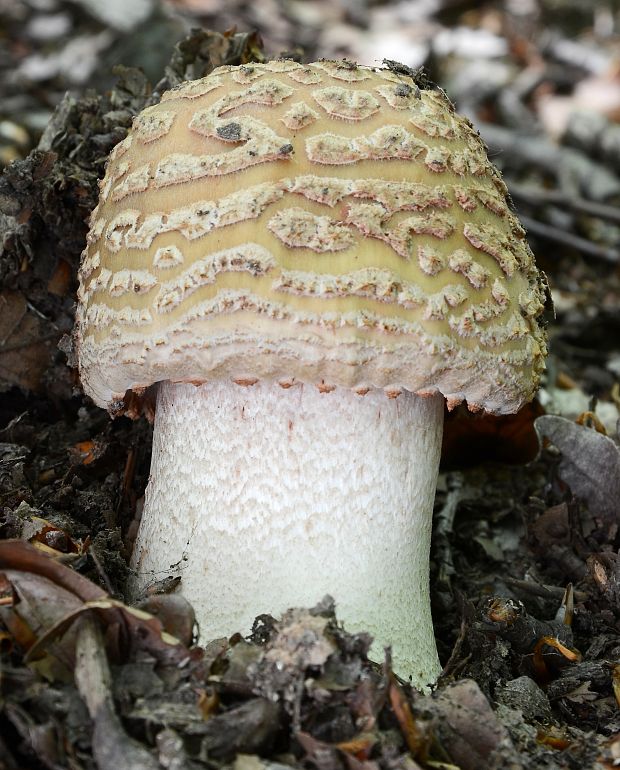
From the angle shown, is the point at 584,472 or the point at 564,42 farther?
the point at 564,42

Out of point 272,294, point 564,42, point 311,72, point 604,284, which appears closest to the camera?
point 272,294

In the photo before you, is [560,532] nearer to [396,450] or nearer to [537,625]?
[537,625]

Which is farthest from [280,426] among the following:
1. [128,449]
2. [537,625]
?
[537,625]

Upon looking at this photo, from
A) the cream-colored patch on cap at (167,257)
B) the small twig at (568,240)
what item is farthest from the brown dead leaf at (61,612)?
the small twig at (568,240)

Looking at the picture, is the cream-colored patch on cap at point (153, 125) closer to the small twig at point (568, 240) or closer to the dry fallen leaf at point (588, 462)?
the dry fallen leaf at point (588, 462)

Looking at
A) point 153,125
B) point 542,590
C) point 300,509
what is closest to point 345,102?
point 153,125

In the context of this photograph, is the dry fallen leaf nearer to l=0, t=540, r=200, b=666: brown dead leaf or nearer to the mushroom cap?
the mushroom cap

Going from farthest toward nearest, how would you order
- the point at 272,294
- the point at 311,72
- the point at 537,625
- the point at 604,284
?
the point at 604,284, the point at 537,625, the point at 311,72, the point at 272,294

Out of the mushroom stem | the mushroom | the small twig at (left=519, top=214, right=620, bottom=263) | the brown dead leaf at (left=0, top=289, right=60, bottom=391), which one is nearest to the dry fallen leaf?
the mushroom
